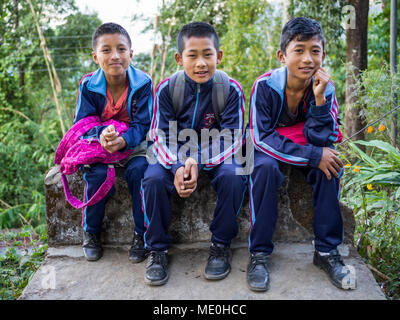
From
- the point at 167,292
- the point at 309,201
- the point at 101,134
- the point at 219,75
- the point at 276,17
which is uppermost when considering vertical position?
the point at 276,17

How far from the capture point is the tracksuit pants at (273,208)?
211 centimetres

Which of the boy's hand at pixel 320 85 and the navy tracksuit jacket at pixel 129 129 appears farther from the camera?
the navy tracksuit jacket at pixel 129 129

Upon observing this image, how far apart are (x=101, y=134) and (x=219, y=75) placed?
82 cm

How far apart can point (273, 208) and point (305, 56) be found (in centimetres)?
89

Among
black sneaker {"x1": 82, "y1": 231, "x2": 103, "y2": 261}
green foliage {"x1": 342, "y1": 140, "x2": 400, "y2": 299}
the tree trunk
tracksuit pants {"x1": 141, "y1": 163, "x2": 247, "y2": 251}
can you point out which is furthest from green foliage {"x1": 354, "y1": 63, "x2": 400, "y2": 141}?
black sneaker {"x1": 82, "y1": 231, "x2": 103, "y2": 261}

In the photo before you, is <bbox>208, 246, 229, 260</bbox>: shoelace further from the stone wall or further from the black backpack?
the black backpack

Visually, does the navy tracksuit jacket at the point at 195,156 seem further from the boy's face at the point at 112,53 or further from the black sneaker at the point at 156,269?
the boy's face at the point at 112,53

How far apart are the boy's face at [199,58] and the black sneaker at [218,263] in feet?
3.31

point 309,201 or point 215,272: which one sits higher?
point 309,201

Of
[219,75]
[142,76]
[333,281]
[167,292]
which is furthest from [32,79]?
[333,281]

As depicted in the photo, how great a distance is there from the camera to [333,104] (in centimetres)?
225

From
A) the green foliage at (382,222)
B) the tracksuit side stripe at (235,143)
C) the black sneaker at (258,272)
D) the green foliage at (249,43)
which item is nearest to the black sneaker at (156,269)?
the black sneaker at (258,272)

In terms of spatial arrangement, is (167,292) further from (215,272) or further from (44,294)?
(44,294)

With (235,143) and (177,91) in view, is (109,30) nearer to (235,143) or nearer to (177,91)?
(177,91)
